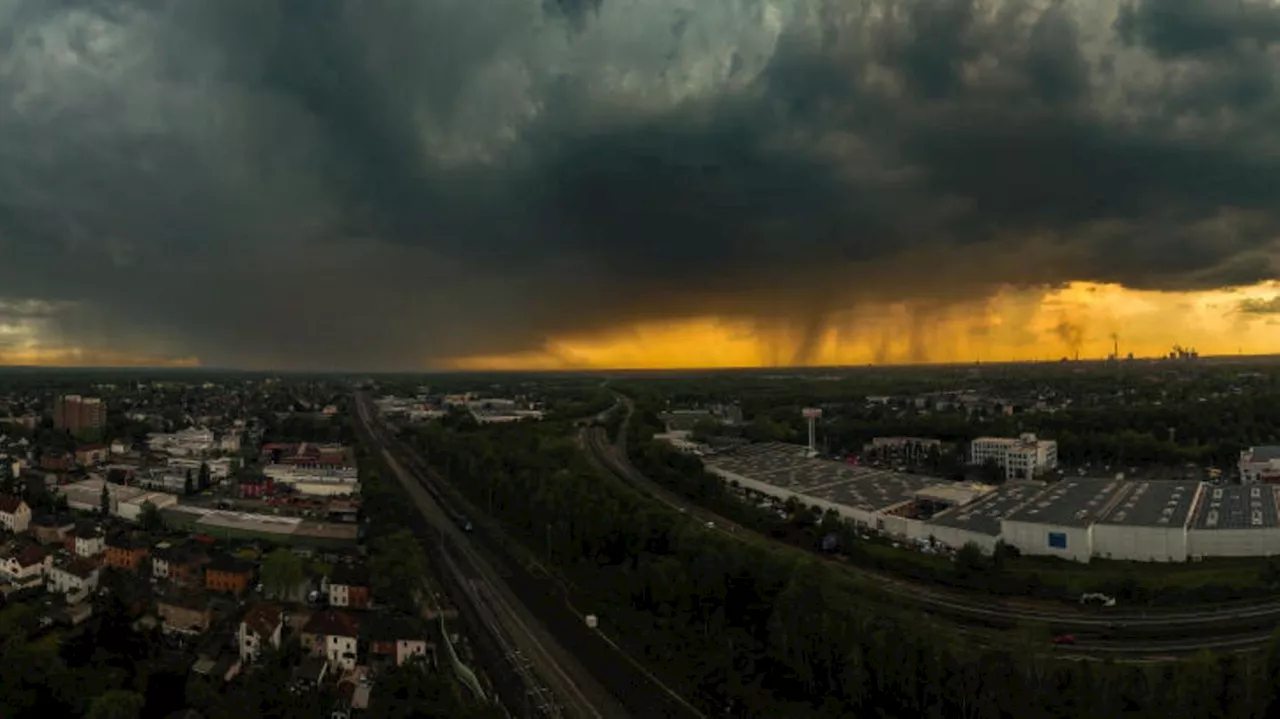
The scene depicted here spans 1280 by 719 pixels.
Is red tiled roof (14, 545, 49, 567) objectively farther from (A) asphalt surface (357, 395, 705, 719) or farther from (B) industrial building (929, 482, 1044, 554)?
(B) industrial building (929, 482, 1044, 554)

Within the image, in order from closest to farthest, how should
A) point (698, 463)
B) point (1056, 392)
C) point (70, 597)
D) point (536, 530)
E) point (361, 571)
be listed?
point (70, 597)
point (361, 571)
point (536, 530)
point (698, 463)
point (1056, 392)

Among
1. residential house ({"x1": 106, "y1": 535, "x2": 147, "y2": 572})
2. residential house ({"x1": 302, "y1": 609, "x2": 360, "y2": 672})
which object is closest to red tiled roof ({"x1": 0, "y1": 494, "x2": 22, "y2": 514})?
residential house ({"x1": 106, "y1": 535, "x2": 147, "y2": 572})

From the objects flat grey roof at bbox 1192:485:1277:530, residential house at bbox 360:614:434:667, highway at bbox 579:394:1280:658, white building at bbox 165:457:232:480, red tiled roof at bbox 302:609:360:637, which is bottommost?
highway at bbox 579:394:1280:658

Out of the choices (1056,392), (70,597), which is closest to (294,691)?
(70,597)

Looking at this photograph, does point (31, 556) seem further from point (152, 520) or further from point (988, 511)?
point (988, 511)

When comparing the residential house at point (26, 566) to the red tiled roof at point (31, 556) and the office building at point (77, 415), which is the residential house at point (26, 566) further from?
the office building at point (77, 415)

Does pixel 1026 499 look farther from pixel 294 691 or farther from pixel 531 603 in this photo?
pixel 294 691

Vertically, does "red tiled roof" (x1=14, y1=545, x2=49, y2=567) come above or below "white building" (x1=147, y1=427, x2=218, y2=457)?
below
